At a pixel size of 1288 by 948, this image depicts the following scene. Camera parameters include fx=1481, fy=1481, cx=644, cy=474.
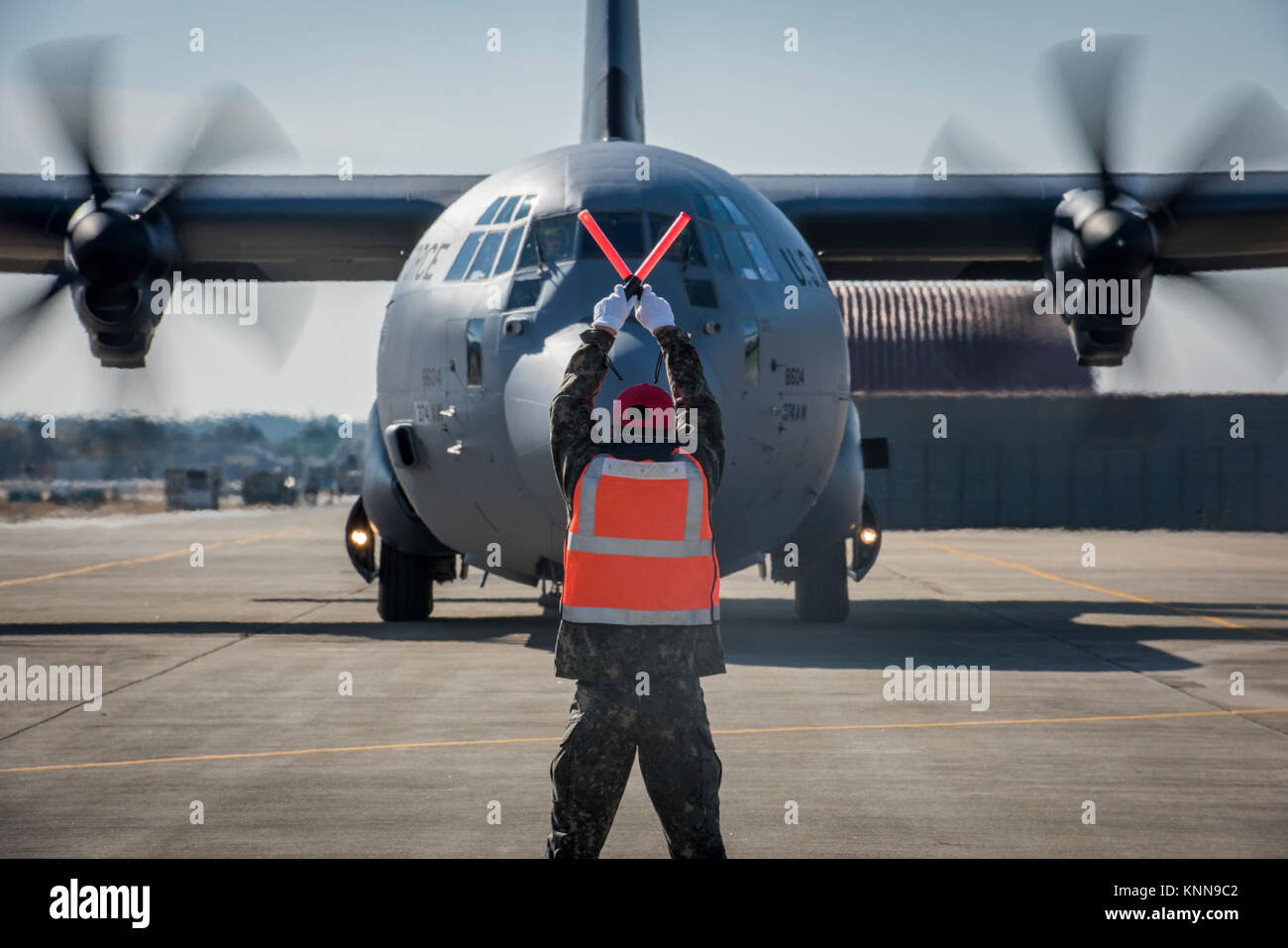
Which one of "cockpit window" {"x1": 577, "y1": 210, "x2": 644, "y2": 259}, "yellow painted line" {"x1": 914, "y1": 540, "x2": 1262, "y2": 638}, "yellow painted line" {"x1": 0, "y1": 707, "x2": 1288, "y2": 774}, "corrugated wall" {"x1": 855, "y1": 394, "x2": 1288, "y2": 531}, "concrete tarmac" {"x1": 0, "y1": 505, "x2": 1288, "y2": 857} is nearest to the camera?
"concrete tarmac" {"x1": 0, "y1": 505, "x2": 1288, "y2": 857}

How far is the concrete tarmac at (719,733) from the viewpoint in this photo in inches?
257

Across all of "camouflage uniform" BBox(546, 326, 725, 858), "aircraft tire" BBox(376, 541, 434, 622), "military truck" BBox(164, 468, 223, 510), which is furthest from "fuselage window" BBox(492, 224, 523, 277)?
"military truck" BBox(164, 468, 223, 510)

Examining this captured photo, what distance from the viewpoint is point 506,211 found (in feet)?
39.4

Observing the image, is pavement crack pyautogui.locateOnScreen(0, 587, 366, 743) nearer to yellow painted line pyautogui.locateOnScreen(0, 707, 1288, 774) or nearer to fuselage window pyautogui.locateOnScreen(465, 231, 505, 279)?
yellow painted line pyautogui.locateOnScreen(0, 707, 1288, 774)

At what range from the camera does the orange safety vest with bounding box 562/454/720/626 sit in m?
5.30

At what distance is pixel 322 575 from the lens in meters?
23.9

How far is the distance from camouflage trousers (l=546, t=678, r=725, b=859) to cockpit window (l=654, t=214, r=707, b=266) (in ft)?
20.9

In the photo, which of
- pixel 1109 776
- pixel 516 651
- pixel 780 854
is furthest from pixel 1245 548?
pixel 780 854

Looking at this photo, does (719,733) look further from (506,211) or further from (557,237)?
(506,211)

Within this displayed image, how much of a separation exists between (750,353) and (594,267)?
1.34 meters

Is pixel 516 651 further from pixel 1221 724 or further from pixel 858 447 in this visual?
pixel 1221 724

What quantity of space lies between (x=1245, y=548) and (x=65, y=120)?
25.7 meters

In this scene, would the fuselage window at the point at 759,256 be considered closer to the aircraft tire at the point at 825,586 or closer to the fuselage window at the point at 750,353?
the fuselage window at the point at 750,353

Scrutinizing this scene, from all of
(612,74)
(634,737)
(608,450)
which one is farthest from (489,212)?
(634,737)
